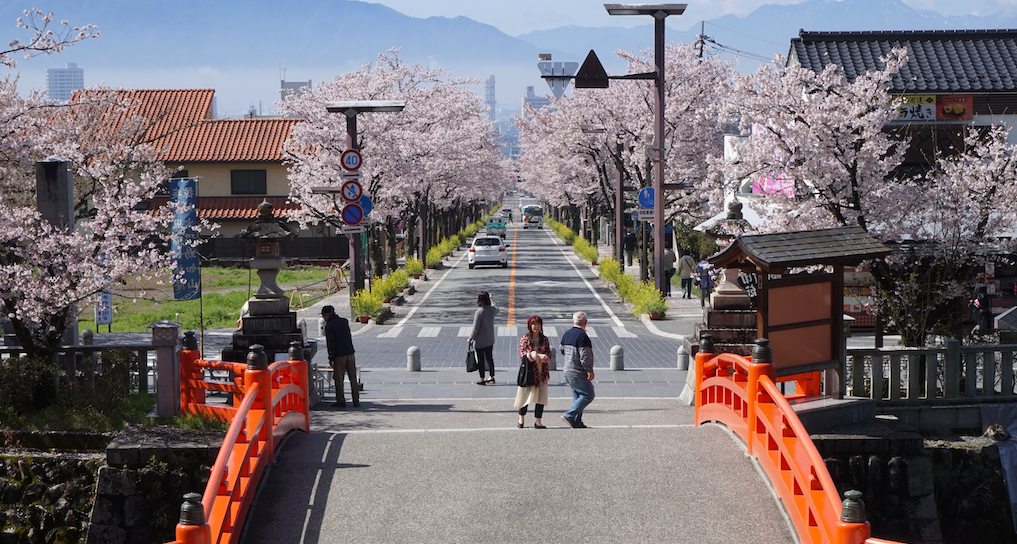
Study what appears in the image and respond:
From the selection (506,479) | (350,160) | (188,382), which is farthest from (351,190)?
(506,479)

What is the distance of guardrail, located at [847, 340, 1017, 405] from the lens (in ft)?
41.6

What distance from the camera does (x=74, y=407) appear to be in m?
12.0

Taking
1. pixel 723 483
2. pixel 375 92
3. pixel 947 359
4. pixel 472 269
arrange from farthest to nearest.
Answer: pixel 472 269 → pixel 375 92 → pixel 947 359 → pixel 723 483

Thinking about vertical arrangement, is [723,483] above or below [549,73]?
below

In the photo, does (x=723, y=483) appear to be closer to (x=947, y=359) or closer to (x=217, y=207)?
(x=947, y=359)

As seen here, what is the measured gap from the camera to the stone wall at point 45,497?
1091 centimetres

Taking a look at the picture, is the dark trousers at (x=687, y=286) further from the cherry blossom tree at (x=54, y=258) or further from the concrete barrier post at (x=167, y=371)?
the concrete barrier post at (x=167, y=371)

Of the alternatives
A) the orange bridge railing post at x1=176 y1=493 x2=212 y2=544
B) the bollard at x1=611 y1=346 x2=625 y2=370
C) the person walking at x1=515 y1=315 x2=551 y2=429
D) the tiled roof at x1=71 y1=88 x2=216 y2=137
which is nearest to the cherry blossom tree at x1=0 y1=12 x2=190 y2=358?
the person walking at x1=515 y1=315 x2=551 y2=429

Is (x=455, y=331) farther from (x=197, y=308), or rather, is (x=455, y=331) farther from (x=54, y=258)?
(x=54, y=258)

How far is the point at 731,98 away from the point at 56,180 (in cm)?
1090

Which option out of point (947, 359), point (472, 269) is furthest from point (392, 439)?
point (472, 269)

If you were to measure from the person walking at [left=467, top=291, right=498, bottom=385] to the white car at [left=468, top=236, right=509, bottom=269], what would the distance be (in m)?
30.6

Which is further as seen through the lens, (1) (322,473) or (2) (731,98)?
(2) (731,98)

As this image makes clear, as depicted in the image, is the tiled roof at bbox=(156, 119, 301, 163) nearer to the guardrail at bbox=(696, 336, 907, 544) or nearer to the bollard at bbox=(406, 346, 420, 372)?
the bollard at bbox=(406, 346, 420, 372)
